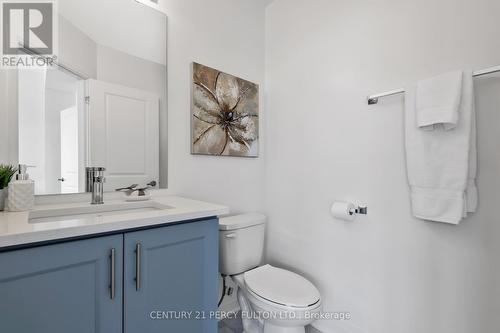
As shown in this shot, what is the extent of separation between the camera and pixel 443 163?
1.12 m

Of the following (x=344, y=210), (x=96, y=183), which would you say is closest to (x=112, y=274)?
(x=96, y=183)

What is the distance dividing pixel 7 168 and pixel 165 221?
70 centimetres

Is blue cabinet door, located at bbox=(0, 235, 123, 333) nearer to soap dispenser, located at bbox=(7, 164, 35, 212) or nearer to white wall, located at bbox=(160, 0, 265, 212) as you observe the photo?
soap dispenser, located at bbox=(7, 164, 35, 212)

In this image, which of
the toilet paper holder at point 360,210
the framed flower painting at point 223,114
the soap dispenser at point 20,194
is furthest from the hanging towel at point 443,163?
the soap dispenser at point 20,194

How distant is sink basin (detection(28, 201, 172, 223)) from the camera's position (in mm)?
987

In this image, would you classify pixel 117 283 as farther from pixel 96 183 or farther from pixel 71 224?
pixel 96 183

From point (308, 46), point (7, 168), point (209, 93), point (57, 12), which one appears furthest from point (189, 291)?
point (308, 46)

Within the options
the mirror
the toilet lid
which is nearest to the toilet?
the toilet lid

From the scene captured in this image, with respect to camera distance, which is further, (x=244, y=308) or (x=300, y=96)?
(x=300, y=96)

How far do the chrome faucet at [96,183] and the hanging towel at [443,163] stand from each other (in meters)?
1.55

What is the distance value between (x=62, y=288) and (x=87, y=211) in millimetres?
444

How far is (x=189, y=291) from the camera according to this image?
104 cm

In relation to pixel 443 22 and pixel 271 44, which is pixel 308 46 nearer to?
pixel 271 44

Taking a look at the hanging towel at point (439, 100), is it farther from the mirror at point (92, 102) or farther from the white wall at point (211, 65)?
the mirror at point (92, 102)
